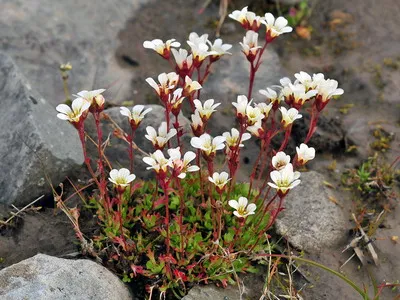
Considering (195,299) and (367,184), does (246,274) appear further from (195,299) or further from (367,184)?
(367,184)

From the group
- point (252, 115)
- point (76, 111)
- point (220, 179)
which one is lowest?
point (220, 179)

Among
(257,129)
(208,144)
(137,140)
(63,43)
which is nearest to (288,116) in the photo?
(257,129)

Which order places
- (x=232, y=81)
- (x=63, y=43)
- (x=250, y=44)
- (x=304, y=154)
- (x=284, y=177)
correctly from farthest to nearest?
1. (x=63, y=43)
2. (x=232, y=81)
3. (x=250, y=44)
4. (x=304, y=154)
5. (x=284, y=177)

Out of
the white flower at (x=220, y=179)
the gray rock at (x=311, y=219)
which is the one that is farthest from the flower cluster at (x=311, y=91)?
the gray rock at (x=311, y=219)

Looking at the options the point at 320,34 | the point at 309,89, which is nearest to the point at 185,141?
the point at 309,89

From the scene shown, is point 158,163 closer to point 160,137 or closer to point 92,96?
point 160,137
